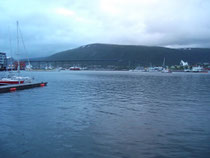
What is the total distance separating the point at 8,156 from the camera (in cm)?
827

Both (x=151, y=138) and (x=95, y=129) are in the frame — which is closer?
(x=151, y=138)

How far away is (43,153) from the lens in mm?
8570

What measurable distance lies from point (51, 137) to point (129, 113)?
277 inches

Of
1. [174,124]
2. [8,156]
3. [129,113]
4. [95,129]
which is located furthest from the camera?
[129,113]

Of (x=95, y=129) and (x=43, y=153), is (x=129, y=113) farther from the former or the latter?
(x=43, y=153)

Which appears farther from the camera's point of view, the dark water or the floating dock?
the floating dock

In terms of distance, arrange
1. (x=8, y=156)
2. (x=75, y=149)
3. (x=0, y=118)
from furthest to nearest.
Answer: (x=0, y=118), (x=75, y=149), (x=8, y=156)

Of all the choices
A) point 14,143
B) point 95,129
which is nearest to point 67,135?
point 95,129

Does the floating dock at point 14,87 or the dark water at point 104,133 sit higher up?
the floating dock at point 14,87

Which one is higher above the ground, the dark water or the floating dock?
the floating dock

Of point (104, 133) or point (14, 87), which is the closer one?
point (104, 133)

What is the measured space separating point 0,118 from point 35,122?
9.34ft

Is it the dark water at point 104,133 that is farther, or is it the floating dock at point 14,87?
the floating dock at point 14,87

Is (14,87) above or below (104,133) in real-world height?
above
